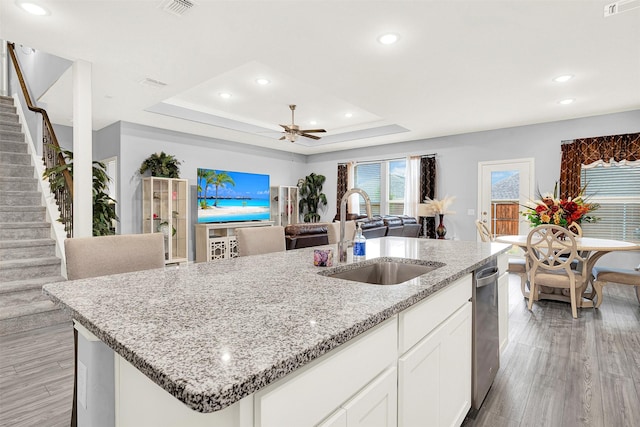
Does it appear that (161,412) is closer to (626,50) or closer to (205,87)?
(626,50)

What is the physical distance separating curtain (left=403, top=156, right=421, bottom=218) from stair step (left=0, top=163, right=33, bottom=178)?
21.4 ft

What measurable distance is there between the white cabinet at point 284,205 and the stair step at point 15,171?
465cm

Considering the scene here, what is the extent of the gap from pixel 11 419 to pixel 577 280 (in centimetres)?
482

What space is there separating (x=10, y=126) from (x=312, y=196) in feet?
19.5

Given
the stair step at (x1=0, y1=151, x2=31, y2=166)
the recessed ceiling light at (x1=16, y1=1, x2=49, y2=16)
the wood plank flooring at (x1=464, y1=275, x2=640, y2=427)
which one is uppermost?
the recessed ceiling light at (x1=16, y1=1, x2=49, y2=16)

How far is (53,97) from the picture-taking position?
478cm

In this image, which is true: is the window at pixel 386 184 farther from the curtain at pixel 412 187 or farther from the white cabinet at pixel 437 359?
the white cabinet at pixel 437 359

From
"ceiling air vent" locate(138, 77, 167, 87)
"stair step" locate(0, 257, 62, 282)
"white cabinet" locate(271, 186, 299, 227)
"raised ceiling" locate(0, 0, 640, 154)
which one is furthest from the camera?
"white cabinet" locate(271, 186, 299, 227)

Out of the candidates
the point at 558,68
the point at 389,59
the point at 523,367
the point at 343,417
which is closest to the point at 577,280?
the point at 523,367

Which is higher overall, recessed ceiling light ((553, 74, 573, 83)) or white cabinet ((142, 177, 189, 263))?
recessed ceiling light ((553, 74, 573, 83))

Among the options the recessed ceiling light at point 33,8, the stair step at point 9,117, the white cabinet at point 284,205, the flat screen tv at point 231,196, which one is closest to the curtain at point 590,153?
the white cabinet at point 284,205

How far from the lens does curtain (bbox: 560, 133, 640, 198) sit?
16.5ft

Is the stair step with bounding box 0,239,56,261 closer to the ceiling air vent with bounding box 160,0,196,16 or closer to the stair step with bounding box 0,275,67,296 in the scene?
the stair step with bounding box 0,275,67,296

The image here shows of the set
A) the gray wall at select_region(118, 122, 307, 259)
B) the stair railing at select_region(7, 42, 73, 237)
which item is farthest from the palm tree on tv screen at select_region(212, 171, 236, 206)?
the stair railing at select_region(7, 42, 73, 237)
